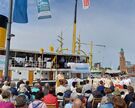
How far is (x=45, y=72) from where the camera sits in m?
30.7

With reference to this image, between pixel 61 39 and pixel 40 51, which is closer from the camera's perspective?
pixel 40 51

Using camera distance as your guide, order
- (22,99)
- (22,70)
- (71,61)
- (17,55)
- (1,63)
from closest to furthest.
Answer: (22,99), (1,63), (22,70), (17,55), (71,61)

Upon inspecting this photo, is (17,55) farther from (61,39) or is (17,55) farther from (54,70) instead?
(61,39)

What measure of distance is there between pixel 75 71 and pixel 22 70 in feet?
17.4

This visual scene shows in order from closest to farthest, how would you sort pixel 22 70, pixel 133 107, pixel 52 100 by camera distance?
pixel 133 107
pixel 52 100
pixel 22 70

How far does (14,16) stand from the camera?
17562 millimetres

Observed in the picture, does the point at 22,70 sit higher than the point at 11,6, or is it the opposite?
the point at 11,6

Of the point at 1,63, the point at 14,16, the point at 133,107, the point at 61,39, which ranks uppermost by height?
the point at 61,39

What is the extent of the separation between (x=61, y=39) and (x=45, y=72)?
21205 millimetres

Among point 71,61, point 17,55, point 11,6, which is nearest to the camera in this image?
point 11,6

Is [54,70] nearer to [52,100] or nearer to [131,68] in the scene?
[52,100]

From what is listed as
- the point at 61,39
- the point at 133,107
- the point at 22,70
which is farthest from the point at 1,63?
the point at 61,39

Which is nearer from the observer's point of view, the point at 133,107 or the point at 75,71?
the point at 133,107

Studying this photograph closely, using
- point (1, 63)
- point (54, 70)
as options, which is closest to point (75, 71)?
point (54, 70)
